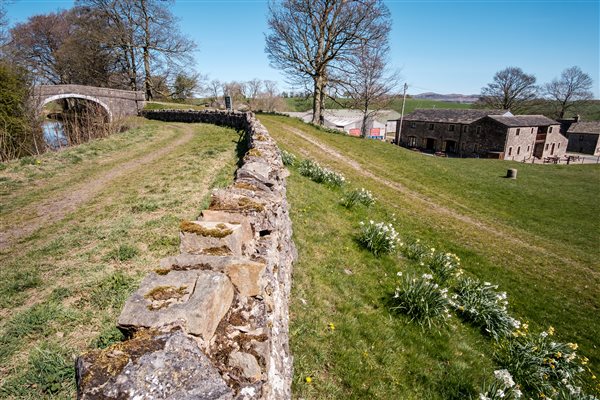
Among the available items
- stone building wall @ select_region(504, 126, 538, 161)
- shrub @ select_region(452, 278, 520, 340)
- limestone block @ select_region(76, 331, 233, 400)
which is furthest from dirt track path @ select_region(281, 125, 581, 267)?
stone building wall @ select_region(504, 126, 538, 161)

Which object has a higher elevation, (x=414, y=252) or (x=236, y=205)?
(x=236, y=205)

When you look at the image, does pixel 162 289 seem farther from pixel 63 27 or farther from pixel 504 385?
pixel 63 27

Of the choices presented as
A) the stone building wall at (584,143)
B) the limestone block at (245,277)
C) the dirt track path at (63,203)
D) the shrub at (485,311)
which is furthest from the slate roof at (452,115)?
the limestone block at (245,277)

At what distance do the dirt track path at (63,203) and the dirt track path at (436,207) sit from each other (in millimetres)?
11105

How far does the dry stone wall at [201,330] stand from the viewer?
1704 millimetres

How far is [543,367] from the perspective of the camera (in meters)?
4.95

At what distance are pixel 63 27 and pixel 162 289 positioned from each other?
58387 mm

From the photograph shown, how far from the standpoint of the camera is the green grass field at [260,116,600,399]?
4418 millimetres

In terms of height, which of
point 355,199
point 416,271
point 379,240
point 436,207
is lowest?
point 436,207

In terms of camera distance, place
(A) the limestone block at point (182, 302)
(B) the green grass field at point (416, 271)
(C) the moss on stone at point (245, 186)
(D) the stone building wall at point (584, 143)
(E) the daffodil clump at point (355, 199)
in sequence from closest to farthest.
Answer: (A) the limestone block at point (182, 302), (B) the green grass field at point (416, 271), (C) the moss on stone at point (245, 186), (E) the daffodil clump at point (355, 199), (D) the stone building wall at point (584, 143)

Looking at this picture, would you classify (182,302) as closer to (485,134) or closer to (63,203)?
(63,203)

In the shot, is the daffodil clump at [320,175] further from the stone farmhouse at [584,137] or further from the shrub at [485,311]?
the stone farmhouse at [584,137]

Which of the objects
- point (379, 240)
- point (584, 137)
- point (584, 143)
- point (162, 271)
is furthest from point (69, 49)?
point (584, 143)

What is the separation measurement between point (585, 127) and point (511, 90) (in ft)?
49.2
